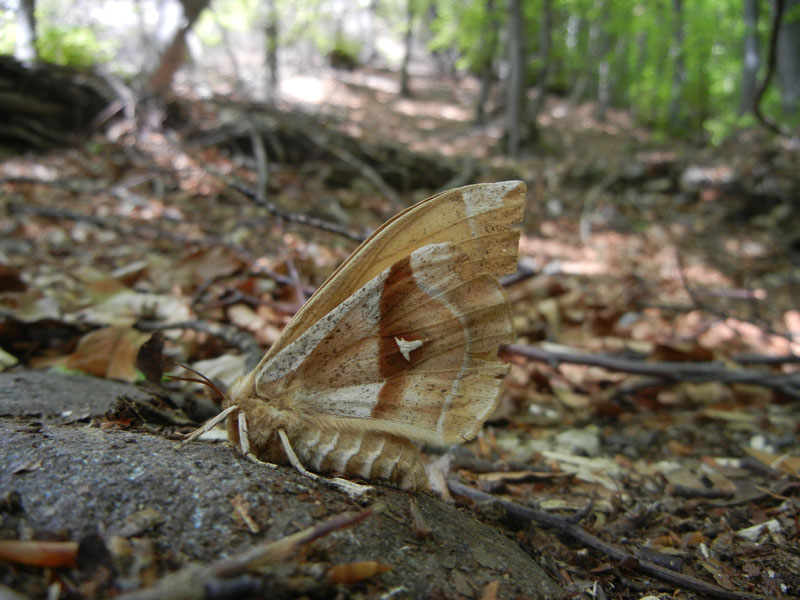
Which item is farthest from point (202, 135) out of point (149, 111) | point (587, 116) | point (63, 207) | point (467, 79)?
point (467, 79)

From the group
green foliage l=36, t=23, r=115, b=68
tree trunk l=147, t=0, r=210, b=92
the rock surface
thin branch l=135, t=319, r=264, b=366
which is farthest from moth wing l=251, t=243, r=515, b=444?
green foliage l=36, t=23, r=115, b=68

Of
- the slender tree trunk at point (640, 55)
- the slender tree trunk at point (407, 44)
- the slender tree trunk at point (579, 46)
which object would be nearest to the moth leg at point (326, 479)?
the slender tree trunk at point (407, 44)

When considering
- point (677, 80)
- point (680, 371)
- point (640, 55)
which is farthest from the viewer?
point (640, 55)

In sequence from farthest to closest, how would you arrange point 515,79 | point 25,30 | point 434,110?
point 434,110 < point 515,79 < point 25,30

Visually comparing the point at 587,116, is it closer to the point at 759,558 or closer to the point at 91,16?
the point at 91,16

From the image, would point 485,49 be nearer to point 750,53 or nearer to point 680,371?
point 750,53

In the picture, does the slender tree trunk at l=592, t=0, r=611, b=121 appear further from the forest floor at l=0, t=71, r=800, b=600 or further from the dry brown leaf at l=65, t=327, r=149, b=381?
the dry brown leaf at l=65, t=327, r=149, b=381

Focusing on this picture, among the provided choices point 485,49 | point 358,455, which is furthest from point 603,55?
point 358,455

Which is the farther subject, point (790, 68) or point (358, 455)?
point (790, 68)
